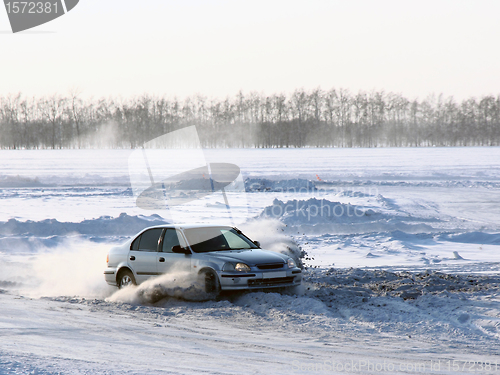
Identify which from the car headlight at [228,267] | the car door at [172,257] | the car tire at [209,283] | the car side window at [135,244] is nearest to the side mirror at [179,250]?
the car door at [172,257]

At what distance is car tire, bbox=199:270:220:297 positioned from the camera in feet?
28.7

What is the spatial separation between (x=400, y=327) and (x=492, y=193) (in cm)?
2275

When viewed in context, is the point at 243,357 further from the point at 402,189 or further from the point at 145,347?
the point at 402,189

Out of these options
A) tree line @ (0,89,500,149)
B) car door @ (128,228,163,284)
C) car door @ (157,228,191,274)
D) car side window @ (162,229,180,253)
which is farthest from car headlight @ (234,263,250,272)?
tree line @ (0,89,500,149)

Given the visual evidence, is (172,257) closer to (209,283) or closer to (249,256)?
(209,283)

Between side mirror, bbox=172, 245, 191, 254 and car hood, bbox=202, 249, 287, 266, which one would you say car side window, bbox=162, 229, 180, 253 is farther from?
car hood, bbox=202, 249, 287, 266

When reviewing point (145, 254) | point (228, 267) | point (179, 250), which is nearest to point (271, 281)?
point (228, 267)

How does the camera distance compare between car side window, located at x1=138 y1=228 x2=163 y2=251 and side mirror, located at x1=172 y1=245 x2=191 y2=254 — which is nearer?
side mirror, located at x1=172 y1=245 x2=191 y2=254

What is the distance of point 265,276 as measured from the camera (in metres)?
8.65

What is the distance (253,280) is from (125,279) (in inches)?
105

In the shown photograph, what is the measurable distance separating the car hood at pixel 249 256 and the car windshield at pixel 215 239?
0.83 feet

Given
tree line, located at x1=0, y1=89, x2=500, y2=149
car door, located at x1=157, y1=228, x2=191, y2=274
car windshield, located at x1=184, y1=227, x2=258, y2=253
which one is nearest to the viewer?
car door, located at x1=157, y1=228, x2=191, y2=274

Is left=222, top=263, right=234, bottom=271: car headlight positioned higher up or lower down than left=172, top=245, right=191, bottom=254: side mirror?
lower down

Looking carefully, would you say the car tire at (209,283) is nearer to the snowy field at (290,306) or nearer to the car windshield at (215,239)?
the snowy field at (290,306)
